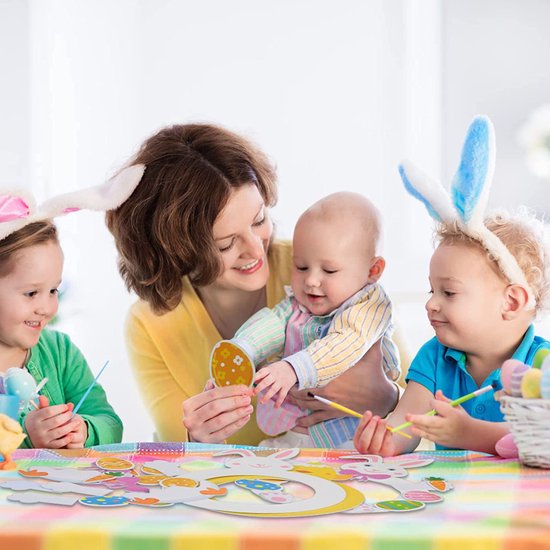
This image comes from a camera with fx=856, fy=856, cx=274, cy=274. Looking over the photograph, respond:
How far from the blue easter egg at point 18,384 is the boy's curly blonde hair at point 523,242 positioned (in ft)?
2.49

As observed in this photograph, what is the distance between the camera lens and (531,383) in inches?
44.7

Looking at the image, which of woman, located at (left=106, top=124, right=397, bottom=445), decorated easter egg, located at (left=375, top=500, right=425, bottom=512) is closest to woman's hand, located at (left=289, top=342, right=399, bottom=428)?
woman, located at (left=106, top=124, right=397, bottom=445)

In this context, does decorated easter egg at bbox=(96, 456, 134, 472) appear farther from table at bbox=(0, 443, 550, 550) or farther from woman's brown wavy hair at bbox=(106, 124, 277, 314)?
woman's brown wavy hair at bbox=(106, 124, 277, 314)

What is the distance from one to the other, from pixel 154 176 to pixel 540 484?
1086 mm

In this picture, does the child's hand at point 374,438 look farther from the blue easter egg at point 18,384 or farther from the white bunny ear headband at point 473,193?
the blue easter egg at point 18,384

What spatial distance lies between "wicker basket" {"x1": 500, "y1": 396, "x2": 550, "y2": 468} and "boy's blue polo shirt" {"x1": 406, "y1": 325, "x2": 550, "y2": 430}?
1.01 feet

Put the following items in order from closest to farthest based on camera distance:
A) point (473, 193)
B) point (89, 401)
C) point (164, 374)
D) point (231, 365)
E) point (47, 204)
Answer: point (473, 193), point (231, 365), point (47, 204), point (89, 401), point (164, 374)

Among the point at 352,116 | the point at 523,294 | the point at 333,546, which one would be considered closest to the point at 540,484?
the point at 333,546

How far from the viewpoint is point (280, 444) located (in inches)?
66.9

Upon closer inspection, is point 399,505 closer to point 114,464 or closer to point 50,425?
point 114,464

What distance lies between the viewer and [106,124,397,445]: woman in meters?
1.77

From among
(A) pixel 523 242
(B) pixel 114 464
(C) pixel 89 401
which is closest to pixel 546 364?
(A) pixel 523 242

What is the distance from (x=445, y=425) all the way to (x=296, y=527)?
461mm

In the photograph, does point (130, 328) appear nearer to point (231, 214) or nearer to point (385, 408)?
point (231, 214)
